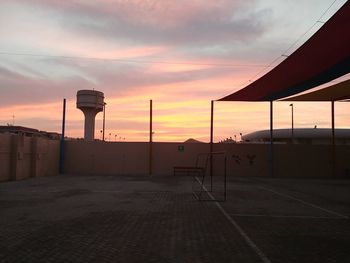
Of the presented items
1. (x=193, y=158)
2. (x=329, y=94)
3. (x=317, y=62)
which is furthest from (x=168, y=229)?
(x=193, y=158)

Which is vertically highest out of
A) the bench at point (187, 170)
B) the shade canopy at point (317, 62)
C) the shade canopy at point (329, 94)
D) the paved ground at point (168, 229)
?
the shade canopy at point (329, 94)

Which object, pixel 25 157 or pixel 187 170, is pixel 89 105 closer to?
pixel 187 170

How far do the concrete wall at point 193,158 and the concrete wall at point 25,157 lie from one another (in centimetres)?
282

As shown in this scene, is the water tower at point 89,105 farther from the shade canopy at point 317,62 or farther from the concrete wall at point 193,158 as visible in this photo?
the shade canopy at point 317,62

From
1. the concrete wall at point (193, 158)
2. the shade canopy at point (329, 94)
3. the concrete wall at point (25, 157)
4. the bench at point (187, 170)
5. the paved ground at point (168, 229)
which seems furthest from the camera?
the concrete wall at point (193, 158)

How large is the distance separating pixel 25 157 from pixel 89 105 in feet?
76.2

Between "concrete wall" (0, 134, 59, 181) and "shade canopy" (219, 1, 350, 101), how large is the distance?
13460 millimetres

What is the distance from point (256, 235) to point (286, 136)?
8463 centimetres

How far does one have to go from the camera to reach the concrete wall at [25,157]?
79.4ft

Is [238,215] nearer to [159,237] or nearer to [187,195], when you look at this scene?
[159,237]

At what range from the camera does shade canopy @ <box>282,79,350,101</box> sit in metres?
23.5

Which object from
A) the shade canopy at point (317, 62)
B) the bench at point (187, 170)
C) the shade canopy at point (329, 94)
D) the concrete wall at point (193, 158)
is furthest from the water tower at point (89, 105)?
the shade canopy at point (317, 62)

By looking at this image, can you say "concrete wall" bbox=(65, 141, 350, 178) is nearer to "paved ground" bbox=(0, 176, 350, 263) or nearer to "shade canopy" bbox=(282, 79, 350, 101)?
"shade canopy" bbox=(282, 79, 350, 101)

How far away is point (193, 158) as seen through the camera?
3369 centimetres
